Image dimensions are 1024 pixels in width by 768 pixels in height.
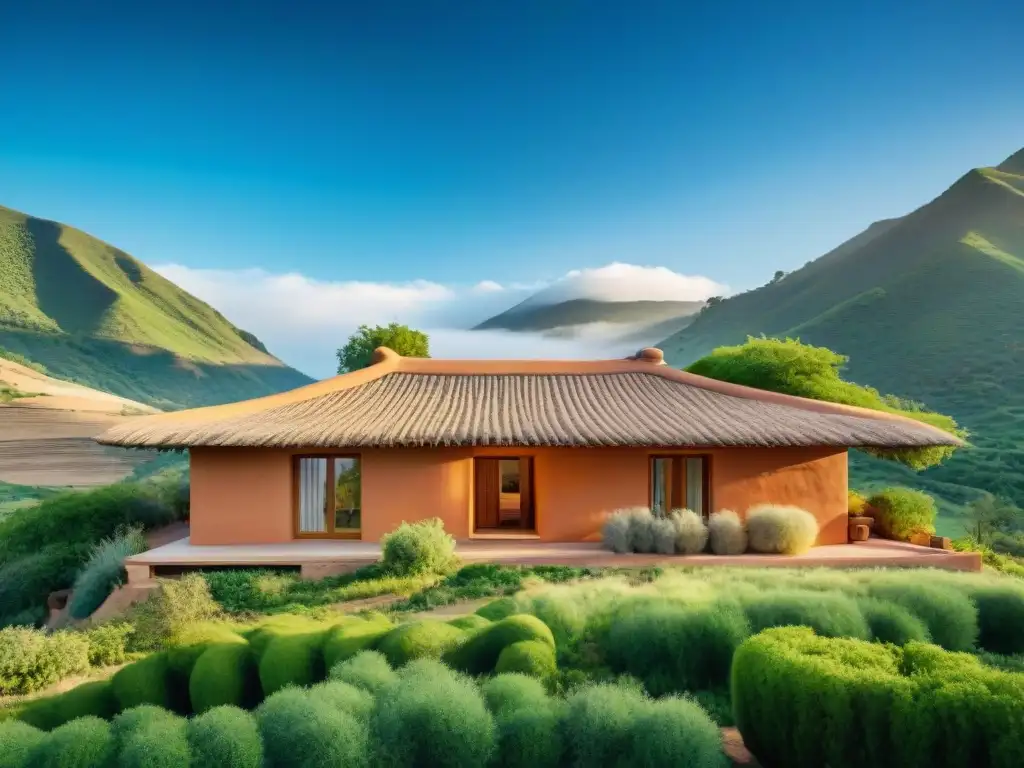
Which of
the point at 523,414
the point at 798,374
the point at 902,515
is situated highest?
the point at 798,374

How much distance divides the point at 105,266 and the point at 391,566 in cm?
16079

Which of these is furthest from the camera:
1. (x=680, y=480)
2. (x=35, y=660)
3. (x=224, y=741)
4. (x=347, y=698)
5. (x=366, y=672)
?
(x=680, y=480)

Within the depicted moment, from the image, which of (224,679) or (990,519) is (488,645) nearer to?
(224,679)

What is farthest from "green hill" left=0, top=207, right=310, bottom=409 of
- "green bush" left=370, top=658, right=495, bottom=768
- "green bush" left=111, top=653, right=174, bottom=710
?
"green bush" left=370, top=658, right=495, bottom=768

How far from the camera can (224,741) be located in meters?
5.40

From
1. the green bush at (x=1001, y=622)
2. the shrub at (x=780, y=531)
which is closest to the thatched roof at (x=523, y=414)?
the shrub at (x=780, y=531)

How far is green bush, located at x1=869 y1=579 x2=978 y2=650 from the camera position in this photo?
28.9 feet

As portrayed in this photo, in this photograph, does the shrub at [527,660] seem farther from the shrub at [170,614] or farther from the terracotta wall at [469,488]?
the terracotta wall at [469,488]

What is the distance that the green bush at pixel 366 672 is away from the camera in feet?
21.1

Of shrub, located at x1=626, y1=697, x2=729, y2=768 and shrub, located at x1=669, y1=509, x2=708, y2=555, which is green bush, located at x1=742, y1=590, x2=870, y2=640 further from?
shrub, located at x1=669, y1=509, x2=708, y2=555

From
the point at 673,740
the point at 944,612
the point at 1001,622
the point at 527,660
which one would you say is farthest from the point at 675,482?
the point at 673,740

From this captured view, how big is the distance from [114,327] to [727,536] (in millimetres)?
123211

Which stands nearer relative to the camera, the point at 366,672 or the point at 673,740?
Answer: the point at 673,740

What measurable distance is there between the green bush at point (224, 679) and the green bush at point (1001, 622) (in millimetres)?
8433
